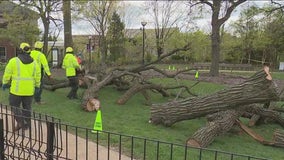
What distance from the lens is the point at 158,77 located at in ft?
62.2

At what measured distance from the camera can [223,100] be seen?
6945mm

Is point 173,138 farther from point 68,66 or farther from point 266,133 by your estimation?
point 68,66

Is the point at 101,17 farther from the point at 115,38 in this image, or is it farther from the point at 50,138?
the point at 50,138

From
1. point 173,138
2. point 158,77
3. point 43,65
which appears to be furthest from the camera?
point 158,77

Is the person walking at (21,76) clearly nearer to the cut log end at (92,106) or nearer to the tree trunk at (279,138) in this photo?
the cut log end at (92,106)

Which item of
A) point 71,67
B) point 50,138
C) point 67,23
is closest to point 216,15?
point 67,23

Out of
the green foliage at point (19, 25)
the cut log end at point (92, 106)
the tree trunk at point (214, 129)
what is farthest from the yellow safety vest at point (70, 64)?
the green foliage at point (19, 25)

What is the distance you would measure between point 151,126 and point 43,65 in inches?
143

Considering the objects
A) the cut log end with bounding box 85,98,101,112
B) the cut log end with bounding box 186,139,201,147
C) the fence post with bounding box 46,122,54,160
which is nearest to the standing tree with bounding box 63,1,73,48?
the cut log end with bounding box 85,98,101,112

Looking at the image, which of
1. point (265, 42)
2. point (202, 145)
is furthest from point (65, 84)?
point (265, 42)

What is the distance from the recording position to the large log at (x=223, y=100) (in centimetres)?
620

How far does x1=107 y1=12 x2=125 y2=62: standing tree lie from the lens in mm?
41266

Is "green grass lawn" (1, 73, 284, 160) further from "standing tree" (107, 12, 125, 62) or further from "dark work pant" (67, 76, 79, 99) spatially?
"standing tree" (107, 12, 125, 62)

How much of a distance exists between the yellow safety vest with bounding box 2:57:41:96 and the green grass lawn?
1.63m
